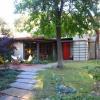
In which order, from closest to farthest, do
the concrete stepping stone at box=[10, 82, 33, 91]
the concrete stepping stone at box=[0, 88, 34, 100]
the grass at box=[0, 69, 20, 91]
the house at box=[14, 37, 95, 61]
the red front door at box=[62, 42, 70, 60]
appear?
the concrete stepping stone at box=[0, 88, 34, 100] → the concrete stepping stone at box=[10, 82, 33, 91] → the grass at box=[0, 69, 20, 91] → the house at box=[14, 37, 95, 61] → the red front door at box=[62, 42, 70, 60]

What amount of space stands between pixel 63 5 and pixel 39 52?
1045 cm

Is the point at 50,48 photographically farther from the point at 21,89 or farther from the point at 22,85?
the point at 21,89

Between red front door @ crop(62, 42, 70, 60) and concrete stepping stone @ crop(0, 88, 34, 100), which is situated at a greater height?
red front door @ crop(62, 42, 70, 60)

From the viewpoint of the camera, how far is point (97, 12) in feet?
57.4

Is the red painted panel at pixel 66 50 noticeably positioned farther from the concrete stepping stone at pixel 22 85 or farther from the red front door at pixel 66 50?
the concrete stepping stone at pixel 22 85

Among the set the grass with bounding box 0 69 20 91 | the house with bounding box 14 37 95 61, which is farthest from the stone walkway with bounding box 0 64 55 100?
the house with bounding box 14 37 95 61

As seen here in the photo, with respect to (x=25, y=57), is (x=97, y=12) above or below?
above

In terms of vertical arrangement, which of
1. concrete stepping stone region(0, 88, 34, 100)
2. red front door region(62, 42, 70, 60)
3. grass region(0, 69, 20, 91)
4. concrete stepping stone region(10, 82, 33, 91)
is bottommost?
concrete stepping stone region(0, 88, 34, 100)

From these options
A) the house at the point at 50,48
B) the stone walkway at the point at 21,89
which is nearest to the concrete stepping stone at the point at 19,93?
the stone walkway at the point at 21,89

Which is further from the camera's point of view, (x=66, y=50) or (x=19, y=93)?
(x=66, y=50)

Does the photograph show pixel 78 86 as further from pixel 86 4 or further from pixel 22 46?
pixel 22 46

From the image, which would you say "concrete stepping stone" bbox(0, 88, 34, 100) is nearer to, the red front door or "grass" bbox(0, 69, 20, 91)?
"grass" bbox(0, 69, 20, 91)

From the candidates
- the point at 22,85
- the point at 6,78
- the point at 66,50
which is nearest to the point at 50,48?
the point at 66,50

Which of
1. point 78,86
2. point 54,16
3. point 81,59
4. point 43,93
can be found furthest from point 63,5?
point 81,59
